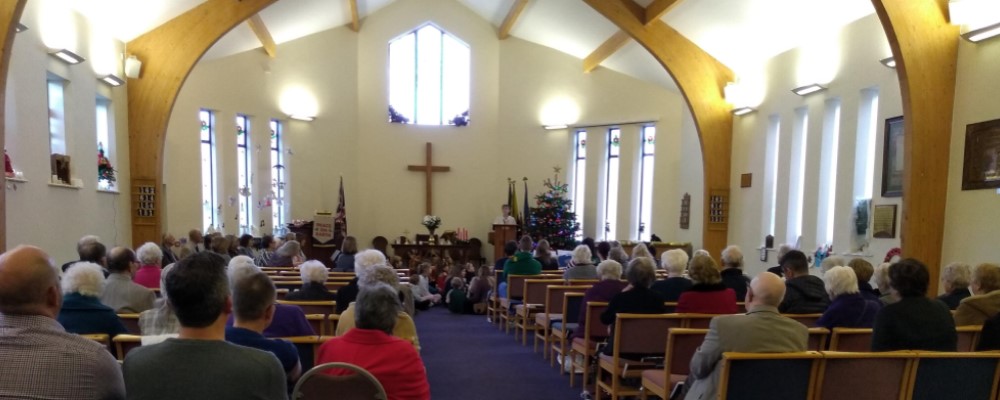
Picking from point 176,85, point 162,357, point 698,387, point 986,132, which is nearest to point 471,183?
point 176,85

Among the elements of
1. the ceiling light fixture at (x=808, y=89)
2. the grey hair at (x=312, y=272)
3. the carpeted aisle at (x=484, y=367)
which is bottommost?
the carpeted aisle at (x=484, y=367)

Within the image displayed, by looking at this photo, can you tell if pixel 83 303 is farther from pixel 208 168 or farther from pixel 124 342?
pixel 208 168

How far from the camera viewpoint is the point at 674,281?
4719 millimetres

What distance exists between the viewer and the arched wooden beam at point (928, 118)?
537cm

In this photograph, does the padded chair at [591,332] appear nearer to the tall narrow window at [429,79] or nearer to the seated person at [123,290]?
the seated person at [123,290]

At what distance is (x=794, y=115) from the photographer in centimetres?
815

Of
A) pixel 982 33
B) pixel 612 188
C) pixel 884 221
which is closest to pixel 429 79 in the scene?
pixel 612 188

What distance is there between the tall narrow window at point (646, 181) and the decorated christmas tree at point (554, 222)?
1279 mm

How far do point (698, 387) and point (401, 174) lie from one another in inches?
439

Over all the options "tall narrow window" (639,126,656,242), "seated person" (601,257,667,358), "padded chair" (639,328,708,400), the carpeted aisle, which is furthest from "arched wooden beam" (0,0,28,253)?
"tall narrow window" (639,126,656,242)

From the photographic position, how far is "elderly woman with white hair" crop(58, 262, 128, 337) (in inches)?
106

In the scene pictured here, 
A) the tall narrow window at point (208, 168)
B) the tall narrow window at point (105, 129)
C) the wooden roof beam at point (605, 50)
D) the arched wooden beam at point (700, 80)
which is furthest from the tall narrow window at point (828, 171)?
the tall narrow window at point (208, 168)

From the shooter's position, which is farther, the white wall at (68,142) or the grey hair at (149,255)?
the white wall at (68,142)

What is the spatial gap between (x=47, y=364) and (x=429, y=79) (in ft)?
40.1
